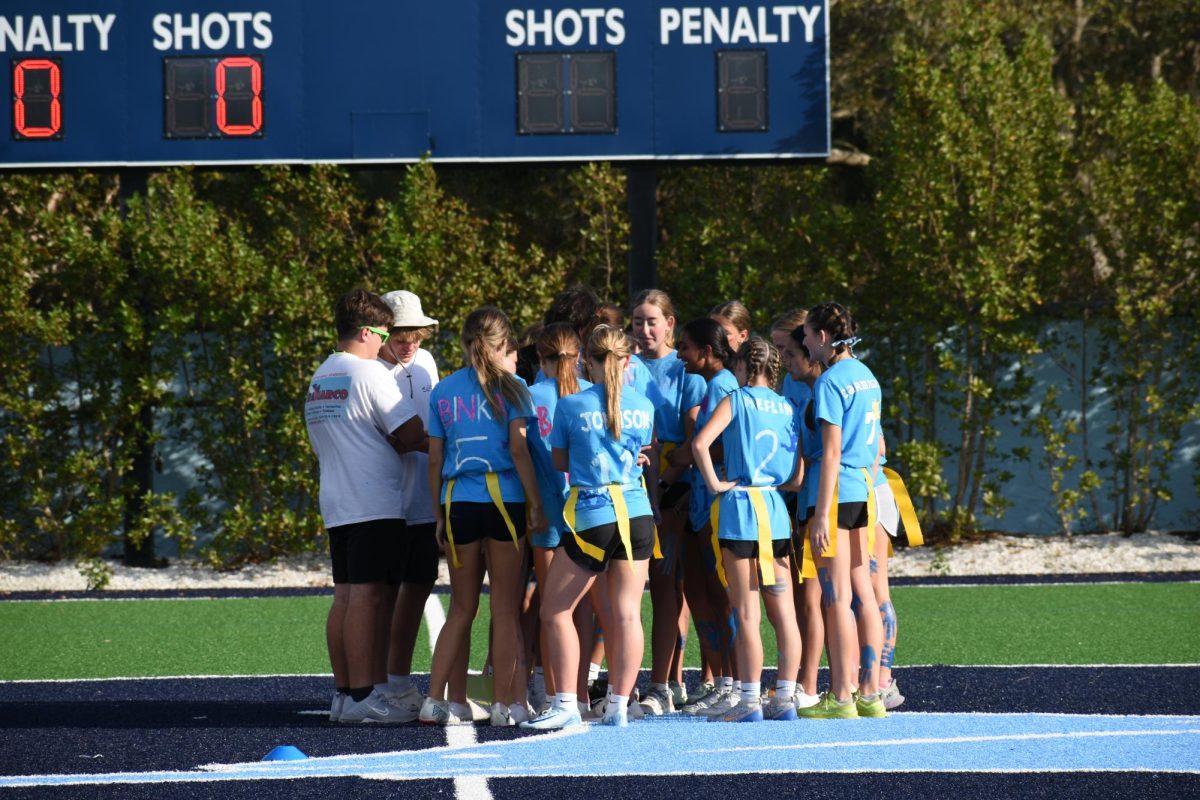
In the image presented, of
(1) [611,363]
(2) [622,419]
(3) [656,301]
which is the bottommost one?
(2) [622,419]

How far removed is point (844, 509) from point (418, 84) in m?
7.94

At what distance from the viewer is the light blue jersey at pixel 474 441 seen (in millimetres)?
6762

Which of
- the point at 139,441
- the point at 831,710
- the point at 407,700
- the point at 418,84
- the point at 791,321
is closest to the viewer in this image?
the point at 831,710

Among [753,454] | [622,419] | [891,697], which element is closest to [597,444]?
[622,419]

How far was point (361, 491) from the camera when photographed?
275 inches

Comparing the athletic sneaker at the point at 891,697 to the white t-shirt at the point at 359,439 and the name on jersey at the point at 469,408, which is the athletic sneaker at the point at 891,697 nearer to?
the name on jersey at the point at 469,408

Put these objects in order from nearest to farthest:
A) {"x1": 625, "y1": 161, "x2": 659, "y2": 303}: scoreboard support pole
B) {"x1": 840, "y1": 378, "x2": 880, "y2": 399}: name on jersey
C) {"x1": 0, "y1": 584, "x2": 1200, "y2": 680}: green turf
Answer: {"x1": 840, "y1": 378, "x2": 880, "y2": 399}: name on jersey
{"x1": 0, "y1": 584, "x2": 1200, "y2": 680}: green turf
{"x1": 625, "y1": 161, "x2": 659, "y2": 303}: scoreboard support pole

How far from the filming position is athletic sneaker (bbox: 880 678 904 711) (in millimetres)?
7164

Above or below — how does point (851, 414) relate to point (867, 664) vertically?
above

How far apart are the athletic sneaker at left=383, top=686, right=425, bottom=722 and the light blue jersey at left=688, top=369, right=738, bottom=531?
1.55 meters

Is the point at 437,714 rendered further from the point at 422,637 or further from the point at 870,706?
the point at 422,637

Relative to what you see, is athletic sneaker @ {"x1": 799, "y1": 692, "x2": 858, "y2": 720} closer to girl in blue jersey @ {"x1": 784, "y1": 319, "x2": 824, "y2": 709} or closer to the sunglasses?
girl in blue jersey @ {"x1": 784, "y1": 319, "x2": 824, "y2": 709}

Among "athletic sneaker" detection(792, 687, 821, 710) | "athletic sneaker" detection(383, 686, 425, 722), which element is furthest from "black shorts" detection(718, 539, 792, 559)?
"athletic sneaker" detection(383, 686, 425, 722)

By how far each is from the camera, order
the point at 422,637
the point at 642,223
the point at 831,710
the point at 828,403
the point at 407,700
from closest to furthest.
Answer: the point at 828,403
the point at 831,710
the point at 407,700
the point at 422,637
the point at 642,223
